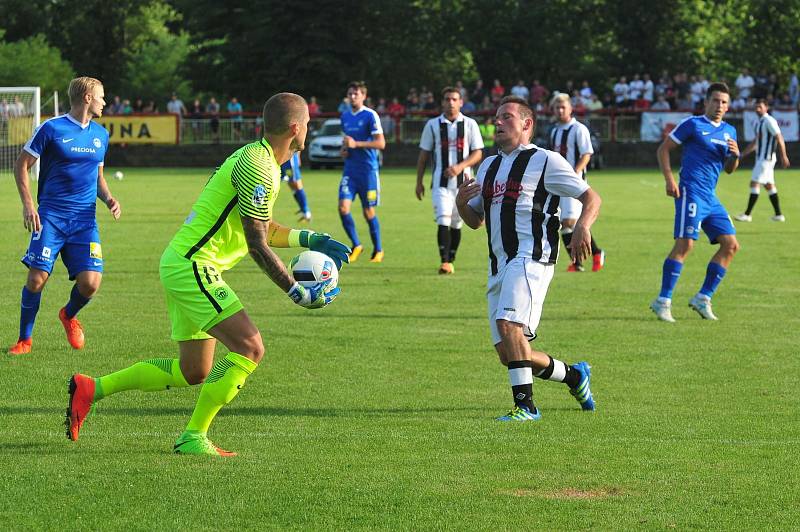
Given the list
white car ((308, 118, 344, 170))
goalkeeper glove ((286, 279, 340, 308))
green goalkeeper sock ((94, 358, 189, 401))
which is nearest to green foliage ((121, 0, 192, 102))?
white car ((308, 118, 344, 170))

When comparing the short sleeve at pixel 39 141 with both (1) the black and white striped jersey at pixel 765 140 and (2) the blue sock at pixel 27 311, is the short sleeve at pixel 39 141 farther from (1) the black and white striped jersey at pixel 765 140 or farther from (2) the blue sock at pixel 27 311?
(1) the black and white striped jersey at pixel 765 140

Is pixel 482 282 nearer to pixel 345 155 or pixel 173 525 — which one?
pixel 345 155

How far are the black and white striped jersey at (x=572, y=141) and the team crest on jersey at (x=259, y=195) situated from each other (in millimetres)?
9099

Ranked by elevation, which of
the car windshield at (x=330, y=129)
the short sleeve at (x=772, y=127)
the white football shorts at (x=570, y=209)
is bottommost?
the car windshield at (x=330, y=129)

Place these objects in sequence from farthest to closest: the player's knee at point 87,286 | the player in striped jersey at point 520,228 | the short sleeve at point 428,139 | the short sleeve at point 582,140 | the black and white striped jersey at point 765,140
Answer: the black and white striped jersey at point 765,140
the short sleeve at point 428,139
the short sleeve at point 582,140
the player's knee at point 87,286
the player in striped jersey at point 520,228

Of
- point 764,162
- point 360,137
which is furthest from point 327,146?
point 360,137

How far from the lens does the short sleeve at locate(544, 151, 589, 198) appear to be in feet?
25.7

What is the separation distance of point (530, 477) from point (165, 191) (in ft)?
82.6

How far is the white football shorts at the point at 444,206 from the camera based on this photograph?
1617 cm

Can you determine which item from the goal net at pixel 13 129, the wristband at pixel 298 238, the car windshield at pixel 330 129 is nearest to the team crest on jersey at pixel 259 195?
the wristband at pixel 298 238

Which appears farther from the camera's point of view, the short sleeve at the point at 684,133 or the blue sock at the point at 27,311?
the short sleeve at the point at 684,133

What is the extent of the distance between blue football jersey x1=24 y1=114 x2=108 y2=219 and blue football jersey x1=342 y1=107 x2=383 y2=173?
7.16 meters

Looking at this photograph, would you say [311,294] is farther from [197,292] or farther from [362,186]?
[362,186]

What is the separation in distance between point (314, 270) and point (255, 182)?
1.86ft
